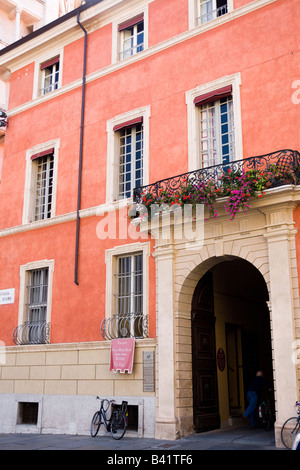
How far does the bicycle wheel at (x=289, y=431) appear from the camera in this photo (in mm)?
9859

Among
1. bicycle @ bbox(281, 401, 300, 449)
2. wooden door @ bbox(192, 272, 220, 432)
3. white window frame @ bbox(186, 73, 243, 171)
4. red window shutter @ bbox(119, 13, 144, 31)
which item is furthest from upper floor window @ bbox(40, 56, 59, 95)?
bicycle @ bbox(281, 401, 300, 449)

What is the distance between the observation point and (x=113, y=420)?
12125 mm

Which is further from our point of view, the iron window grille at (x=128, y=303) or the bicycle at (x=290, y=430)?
the iron window grille at (x=128, y=303)

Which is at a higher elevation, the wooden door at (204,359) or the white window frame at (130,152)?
the white window frame at (130,152)

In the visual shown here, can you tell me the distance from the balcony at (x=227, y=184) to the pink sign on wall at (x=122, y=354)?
3.13 metres

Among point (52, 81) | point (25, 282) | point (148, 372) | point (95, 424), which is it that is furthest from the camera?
point (52, 81)

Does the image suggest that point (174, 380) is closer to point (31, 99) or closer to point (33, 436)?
point (33, 436)

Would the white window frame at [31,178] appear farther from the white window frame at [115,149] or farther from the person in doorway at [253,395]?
the person in doorway at [253,395]

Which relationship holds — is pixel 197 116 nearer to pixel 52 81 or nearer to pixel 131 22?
pixel 131 22

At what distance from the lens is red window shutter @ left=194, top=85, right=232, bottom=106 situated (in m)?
12.9

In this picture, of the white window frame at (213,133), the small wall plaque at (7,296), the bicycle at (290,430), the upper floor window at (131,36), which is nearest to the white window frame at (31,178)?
the small wall plaque at (7,296)

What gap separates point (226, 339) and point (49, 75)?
10421mm

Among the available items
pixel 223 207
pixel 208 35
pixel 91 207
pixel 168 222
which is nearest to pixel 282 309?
pixel 223 207

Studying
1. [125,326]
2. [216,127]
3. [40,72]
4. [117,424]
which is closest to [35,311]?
[125,326]
